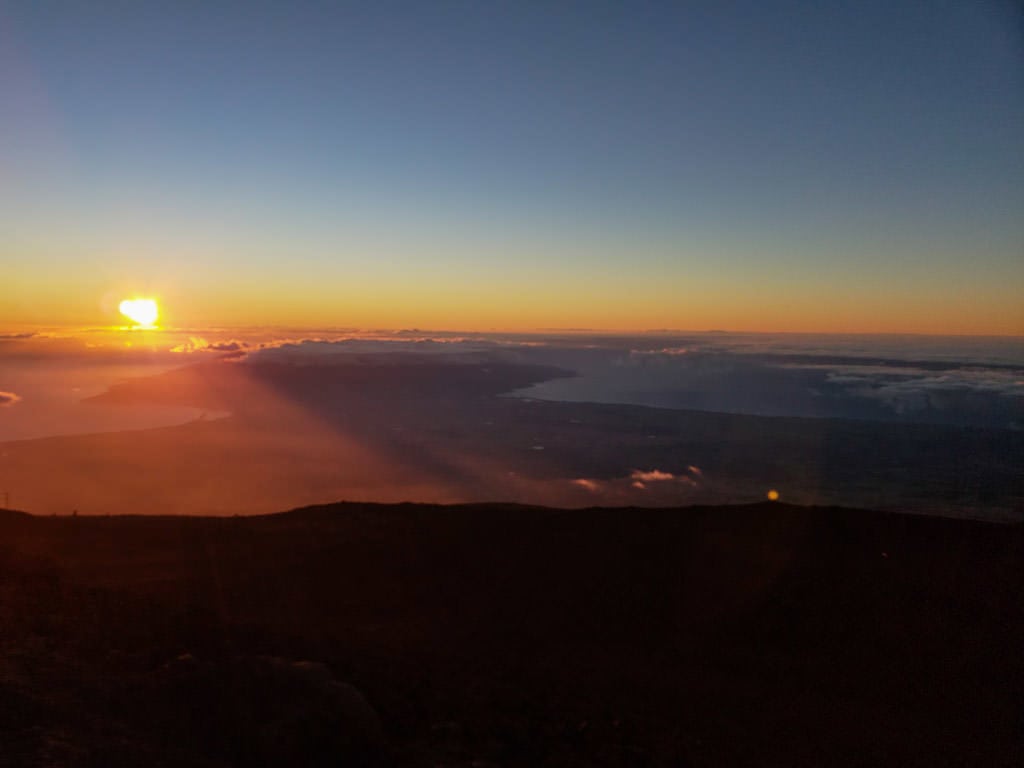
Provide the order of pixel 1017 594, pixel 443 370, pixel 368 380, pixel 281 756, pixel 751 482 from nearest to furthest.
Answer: pixel 281 756 → pixel 1017 594 → pixel 751 482 → pixel 368 380 → pixel 443 370

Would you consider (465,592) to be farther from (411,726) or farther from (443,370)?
(443,370)

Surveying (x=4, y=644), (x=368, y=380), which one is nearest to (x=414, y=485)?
(x=4, y=644)

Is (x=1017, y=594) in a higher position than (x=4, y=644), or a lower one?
lower

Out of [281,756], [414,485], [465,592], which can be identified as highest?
[281,756]

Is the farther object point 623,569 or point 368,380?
point 368,380

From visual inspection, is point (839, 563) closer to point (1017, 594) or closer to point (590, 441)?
point (1017, 594)

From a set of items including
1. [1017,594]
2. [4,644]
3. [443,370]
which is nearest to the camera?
[4,644]
